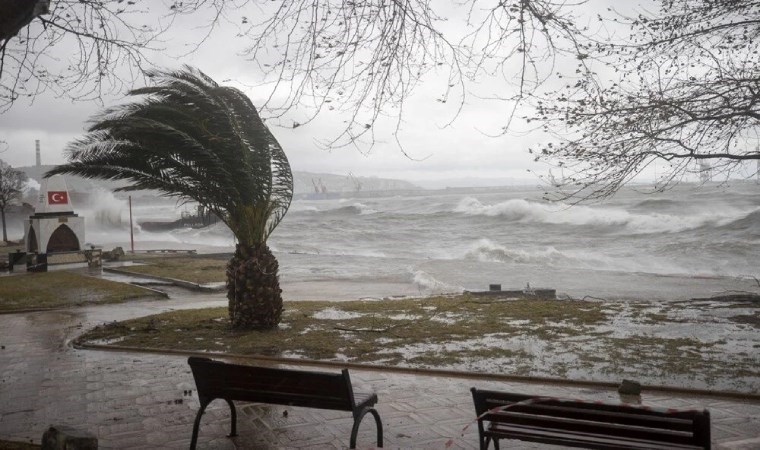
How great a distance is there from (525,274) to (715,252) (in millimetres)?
10894

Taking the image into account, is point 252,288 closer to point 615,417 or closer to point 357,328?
point 357,328

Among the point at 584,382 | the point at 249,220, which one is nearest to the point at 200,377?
the point at 584,382

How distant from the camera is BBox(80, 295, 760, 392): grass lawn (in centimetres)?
698

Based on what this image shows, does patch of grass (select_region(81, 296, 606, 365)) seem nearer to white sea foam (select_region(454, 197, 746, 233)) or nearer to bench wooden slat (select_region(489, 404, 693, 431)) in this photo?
bench wooden slat (select_region(489, 404, 693, 431))

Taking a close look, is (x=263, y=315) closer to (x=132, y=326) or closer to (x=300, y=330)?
(x=300, y=330)

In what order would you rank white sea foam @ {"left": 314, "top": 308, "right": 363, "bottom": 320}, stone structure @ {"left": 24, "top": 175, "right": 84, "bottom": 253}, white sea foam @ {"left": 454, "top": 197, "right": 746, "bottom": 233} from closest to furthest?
white sea foam @ {"left": 314, "top": 308, "right": 363, "bottom": 320} → stone structure @ {"left": 24, "top": 175, "right": 84, "bottom": 253} → white sea foam @ {"left": 454, "top": 197, "right": 746, "bottom": 233}

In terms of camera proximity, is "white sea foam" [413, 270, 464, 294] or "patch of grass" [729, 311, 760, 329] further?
"white sea foam" [413, 270, 464, 294]

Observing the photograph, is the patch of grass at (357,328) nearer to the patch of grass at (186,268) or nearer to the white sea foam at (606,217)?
the patch of grass at (186,268)

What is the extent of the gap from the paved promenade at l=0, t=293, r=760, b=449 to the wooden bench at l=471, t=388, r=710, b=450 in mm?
1105

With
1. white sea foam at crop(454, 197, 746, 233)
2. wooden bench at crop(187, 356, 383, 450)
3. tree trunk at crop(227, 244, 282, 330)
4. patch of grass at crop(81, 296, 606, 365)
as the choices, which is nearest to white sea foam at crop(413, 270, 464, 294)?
patch of grass at crop(81, 296, 606, 365)

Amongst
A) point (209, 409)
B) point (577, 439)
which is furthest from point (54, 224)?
point (577, 439)

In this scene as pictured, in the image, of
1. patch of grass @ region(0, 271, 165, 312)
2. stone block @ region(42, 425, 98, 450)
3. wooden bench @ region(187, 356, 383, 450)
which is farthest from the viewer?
patch of grass @ region(0, 271, 165, 312)

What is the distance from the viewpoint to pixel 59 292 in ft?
52.0

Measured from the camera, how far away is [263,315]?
9812mm
